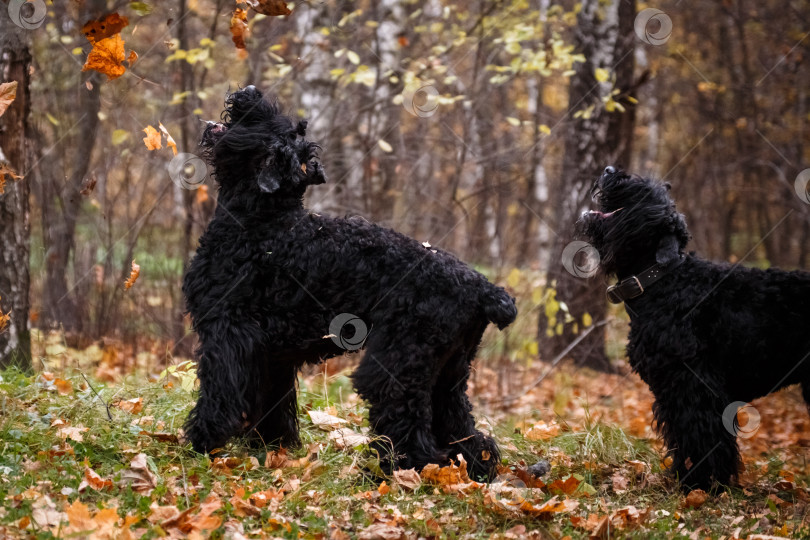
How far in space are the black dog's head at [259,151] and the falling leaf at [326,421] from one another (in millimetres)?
1809

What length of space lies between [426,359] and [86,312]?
5343mm

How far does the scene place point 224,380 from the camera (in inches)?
167

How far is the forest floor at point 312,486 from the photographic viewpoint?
345 cm

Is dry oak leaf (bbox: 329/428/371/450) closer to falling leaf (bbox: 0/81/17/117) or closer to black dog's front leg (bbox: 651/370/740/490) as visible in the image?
black dog's front leg (bbox: 651/370/740/490)

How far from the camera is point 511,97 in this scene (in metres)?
20.1

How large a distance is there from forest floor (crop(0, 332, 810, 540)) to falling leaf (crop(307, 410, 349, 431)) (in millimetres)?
17

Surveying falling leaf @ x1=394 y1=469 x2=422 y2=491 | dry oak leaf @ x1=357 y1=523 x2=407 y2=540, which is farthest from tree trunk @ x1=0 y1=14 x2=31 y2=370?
dry oak leaf @ x1=357 y1=523 x2=407 y2=540

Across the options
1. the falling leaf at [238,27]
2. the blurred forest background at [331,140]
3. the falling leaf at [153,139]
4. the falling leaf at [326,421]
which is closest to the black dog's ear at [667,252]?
the falling leaf at [326,421]

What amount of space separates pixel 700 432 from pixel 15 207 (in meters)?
5.19

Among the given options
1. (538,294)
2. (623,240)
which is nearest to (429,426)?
(623,240)

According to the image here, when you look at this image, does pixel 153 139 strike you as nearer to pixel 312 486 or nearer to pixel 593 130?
pixel 312 486

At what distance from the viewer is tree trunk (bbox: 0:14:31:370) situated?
5574 millimetres

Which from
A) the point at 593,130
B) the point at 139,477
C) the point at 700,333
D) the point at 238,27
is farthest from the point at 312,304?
the point at 593,130

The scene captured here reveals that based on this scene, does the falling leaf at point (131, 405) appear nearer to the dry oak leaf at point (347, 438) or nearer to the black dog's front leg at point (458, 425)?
the dry oak leaf at point (347, 438)
